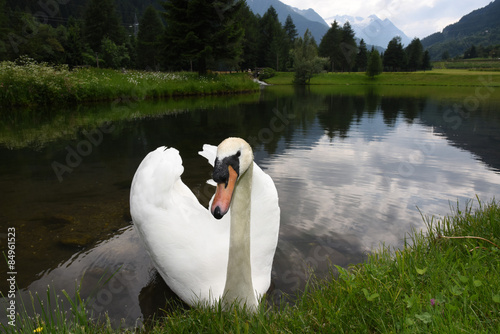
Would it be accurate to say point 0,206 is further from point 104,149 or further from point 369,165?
point 369,165

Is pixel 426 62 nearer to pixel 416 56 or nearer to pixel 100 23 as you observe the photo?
pixel 416 56

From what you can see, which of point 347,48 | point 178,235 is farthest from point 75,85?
point 347,48

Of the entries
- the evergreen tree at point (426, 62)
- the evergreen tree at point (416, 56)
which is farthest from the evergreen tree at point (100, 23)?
the evergreen tree at point (426, 62)

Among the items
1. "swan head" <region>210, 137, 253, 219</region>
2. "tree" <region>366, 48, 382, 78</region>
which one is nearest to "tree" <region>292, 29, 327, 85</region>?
"tree" <region>366, 48, 382, 78</region>

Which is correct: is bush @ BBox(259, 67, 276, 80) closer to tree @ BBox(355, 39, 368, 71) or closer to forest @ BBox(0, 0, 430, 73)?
forest @ BBox(0, 0, 430, 73)

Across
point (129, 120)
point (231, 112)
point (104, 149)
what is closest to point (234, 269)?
point (104, 149)

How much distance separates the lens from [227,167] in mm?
2182

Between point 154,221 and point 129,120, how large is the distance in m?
12.2

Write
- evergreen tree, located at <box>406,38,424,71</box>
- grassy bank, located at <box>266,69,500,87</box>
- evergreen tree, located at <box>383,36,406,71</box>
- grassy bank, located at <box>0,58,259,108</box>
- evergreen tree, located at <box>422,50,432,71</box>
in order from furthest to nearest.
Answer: evergreen tree, located at <box>422,50,432,71</box>
evergreen tree, located at <box>406,38,424,71</box>
evergreen tree, located at <box>383,36,406,71</box>
grassy bank, located at <box>266,69,500,87</box>
grassy bank, located at <box>0,58,259,108</box>

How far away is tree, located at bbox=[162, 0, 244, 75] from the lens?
1174 inches

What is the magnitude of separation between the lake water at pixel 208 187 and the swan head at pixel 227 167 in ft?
5.12

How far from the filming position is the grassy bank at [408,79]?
57.1m

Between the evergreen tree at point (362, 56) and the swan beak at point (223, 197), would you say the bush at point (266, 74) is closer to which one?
the evergreen tree at point (362, 56)

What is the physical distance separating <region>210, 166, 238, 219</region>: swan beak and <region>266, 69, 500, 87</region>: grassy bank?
63434 millimetres
